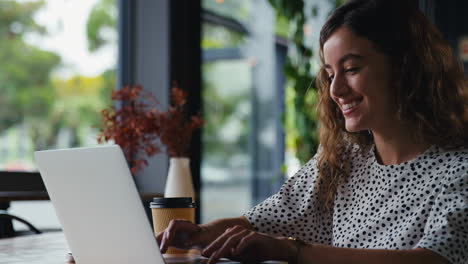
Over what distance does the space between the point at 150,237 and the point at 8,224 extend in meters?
1.39

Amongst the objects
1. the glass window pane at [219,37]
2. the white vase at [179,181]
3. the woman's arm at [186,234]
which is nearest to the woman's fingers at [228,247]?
the woman's arm at [186,234]

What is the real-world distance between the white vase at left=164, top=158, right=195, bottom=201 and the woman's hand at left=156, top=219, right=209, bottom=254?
0.77 m

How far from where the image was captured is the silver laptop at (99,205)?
1031mm

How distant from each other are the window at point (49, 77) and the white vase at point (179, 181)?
2.55 feet

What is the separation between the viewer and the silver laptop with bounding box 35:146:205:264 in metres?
1.03

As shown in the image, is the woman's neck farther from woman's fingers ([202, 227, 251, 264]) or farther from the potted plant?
the potted plant

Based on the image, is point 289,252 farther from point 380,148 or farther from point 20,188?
point 20,188

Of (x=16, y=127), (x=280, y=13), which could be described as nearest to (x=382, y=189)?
(x=16, y=127)

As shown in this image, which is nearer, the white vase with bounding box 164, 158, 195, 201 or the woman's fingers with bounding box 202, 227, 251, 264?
the woman's fingers with bounding box 202, 227, 251, 264

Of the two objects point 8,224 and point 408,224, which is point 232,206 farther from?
point 408,224

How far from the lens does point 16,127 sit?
123 inches

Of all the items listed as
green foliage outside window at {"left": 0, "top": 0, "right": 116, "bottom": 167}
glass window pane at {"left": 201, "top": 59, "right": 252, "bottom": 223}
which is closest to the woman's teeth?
green foliage outside window at {"left": 0, "top": 0, "right": 116, "bottom": 167}

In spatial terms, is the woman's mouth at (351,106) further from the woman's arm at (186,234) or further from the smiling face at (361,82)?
the woman's arm at (186,234)

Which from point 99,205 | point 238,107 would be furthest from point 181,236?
point 238,107
